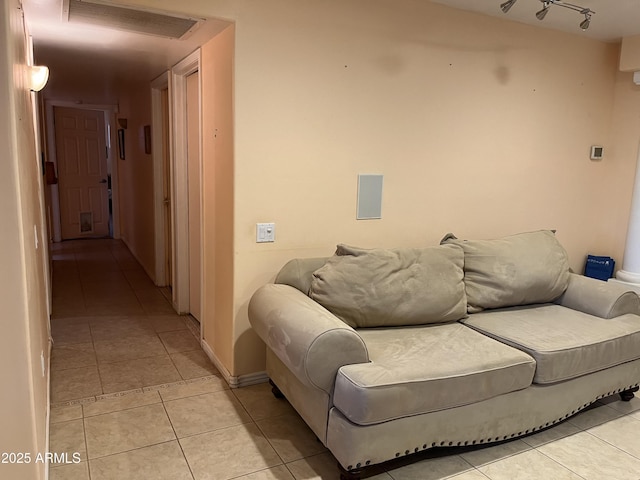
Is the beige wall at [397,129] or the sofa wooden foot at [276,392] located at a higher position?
the beige wall at [397,129]

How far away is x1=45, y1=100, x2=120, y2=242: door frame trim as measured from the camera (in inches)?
285

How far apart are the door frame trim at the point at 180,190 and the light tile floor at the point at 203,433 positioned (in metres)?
0.67

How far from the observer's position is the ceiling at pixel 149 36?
9.71 feet

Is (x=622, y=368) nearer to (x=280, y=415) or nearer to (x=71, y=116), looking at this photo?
(x=280, y=415)

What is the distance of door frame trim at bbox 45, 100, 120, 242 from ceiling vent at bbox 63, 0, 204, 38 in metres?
4.70

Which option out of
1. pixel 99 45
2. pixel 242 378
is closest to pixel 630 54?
pixel 242 378

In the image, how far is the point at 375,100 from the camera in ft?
10.0

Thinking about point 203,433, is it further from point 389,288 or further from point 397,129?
point 397,129

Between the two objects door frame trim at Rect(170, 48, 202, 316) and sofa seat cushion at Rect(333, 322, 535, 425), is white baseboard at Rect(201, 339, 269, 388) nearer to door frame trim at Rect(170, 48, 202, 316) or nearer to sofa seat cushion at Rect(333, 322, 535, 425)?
sofa seat cushion at Rect(333, 322, 535, 425)

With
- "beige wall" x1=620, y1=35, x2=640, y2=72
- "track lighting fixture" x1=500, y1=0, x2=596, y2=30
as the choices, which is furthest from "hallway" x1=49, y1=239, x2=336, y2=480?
"beige wall" x1=620, y1=35, x2=640, y2=72

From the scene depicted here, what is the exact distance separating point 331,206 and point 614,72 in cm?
291

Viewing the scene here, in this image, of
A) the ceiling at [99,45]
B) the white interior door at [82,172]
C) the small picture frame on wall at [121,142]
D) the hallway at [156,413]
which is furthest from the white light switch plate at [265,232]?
the white interior door at [82,172]

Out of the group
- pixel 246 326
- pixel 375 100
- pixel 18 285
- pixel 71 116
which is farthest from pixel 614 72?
pixel 71 116

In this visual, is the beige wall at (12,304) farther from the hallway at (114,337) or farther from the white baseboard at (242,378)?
the white baseboard at (242,378)
